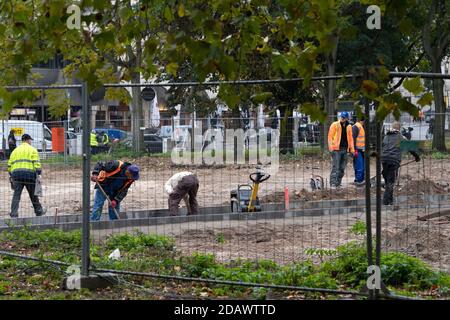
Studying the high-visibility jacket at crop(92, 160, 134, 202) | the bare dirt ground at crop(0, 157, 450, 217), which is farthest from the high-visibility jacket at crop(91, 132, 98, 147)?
the bare dirt ground at crop(0, 157, 450, 217)

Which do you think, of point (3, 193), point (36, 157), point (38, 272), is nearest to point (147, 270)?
point (38, 272)

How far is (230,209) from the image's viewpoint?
17.6 meters

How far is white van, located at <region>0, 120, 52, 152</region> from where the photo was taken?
56.8 ft

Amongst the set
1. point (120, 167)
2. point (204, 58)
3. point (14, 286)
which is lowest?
point (14, 286)

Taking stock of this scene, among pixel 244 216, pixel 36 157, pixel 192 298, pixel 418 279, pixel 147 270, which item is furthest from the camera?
pixel 36 157

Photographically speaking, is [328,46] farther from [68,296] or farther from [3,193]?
[3,193]

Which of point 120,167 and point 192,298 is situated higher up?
point 120,167

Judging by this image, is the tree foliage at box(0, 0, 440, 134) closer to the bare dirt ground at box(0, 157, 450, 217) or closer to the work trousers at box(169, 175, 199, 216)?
the work trousers at box(169, 175, 199, 216)

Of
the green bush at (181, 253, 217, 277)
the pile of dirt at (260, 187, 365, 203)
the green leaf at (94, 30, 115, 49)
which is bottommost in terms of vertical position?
the green bush at (181, 253, 217, 277)

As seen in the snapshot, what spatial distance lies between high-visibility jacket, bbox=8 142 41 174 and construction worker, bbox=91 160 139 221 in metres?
2.16

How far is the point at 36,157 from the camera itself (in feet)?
58.6

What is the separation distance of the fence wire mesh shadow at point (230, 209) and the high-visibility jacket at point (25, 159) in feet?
1.40
